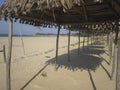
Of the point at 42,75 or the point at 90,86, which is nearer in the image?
the point at 90,86

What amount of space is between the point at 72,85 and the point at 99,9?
292 centimetres

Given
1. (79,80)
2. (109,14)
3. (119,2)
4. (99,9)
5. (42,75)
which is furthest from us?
(42,75)

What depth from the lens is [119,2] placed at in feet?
18.0

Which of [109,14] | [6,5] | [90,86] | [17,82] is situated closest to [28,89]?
[17,82]

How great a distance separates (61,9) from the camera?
306 inches

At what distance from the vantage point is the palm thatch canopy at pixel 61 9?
510 cm

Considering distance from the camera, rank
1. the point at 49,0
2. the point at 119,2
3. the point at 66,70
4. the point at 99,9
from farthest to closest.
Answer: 1. the point at 66,70
2. the point at 99,9
3. the point at 119,2
4. the point at 49,0

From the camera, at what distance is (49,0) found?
16.8 feet

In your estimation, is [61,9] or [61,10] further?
[61,10]

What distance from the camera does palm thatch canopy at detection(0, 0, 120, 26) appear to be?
5104 millimetres

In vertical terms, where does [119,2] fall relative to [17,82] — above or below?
above

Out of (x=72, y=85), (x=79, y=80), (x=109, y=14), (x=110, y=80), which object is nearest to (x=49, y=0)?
(x=109, y=14)

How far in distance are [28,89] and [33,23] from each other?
3.12 meters

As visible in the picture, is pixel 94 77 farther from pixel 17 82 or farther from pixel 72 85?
pixel 17 82
